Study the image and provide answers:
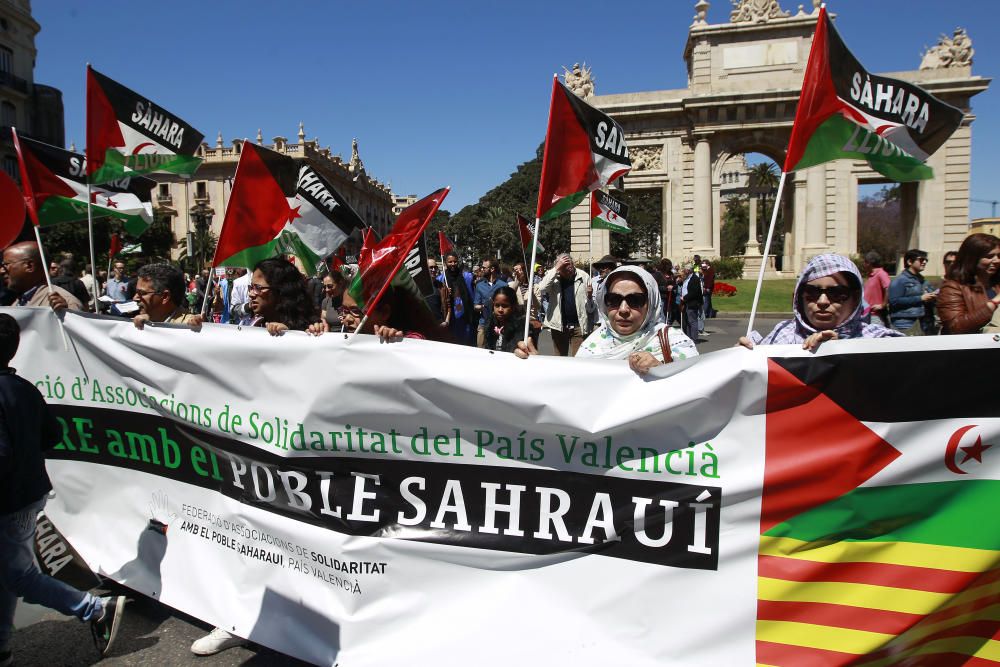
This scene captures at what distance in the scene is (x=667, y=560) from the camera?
2666mm

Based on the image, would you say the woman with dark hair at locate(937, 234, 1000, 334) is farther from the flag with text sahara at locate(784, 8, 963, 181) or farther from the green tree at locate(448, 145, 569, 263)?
the green tree at locate(448, 145, 569, 263)

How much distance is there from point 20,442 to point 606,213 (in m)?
5.67

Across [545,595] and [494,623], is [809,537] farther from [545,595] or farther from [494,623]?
[494,623]

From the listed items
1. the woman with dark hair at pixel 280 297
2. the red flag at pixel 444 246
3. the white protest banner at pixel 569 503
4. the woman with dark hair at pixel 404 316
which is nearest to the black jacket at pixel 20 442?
the white protest banner at pixel 569 503

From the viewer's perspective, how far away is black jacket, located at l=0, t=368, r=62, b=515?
289 cm

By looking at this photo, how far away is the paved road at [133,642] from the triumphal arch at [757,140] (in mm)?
35330

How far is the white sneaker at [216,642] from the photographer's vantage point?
322 centimetres

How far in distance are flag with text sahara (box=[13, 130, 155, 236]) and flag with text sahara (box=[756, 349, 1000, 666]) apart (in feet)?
15.7

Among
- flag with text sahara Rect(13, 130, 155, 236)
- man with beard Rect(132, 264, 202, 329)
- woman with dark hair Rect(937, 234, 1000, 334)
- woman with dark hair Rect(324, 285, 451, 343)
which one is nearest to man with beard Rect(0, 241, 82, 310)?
flag with text sahara Rect(13, 130, 155, 236)

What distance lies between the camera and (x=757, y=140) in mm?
37000

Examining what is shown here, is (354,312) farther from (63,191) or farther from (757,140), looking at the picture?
(757,140)

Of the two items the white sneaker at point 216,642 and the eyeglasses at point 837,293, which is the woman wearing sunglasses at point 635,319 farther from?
the white sneaker at point 216,642

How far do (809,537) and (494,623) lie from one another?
1297mm

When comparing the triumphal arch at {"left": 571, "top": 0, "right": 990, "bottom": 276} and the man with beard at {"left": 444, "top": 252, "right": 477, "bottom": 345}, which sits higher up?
the triumphal arch at {"left": 571, "top": 0, "right": 990, "bottom": 276}
